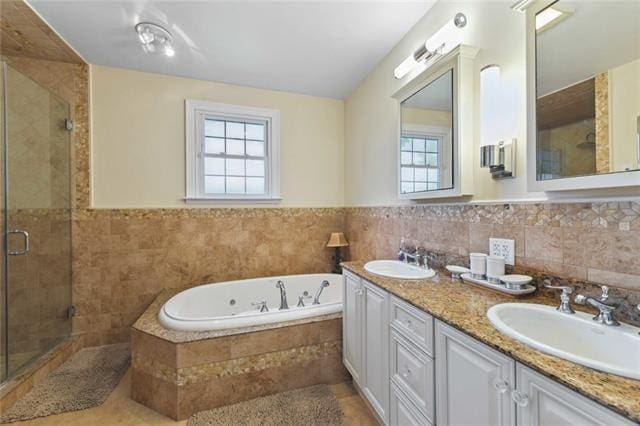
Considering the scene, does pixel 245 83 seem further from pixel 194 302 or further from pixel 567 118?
pixel 567 118

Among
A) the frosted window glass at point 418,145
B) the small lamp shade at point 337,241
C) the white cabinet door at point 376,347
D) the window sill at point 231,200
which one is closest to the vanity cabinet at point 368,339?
the white cabinet door at point 376,347

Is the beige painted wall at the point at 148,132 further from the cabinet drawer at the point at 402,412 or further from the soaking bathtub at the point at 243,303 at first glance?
the cabinet drawer at the point at 402,412

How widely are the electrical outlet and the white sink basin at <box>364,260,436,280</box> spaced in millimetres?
334

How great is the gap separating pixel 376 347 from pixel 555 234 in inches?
38.5

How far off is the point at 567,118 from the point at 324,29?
1633 millimetres

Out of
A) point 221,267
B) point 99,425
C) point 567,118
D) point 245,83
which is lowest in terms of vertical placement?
point 99,425

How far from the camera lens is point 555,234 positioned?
1098mm

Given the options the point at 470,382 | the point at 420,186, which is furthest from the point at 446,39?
the point at 470,382

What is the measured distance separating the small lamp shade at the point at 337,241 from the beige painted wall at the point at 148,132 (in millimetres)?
582

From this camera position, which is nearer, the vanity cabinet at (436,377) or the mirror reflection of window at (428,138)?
the vanity cabinet at (436,377)

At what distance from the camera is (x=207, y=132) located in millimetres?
2770

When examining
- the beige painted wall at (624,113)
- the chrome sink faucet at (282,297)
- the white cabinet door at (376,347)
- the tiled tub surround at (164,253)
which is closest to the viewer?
the beige painted wall at (624,113)

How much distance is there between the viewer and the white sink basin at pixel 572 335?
0.72m

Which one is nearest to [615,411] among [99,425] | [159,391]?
[159,391]
